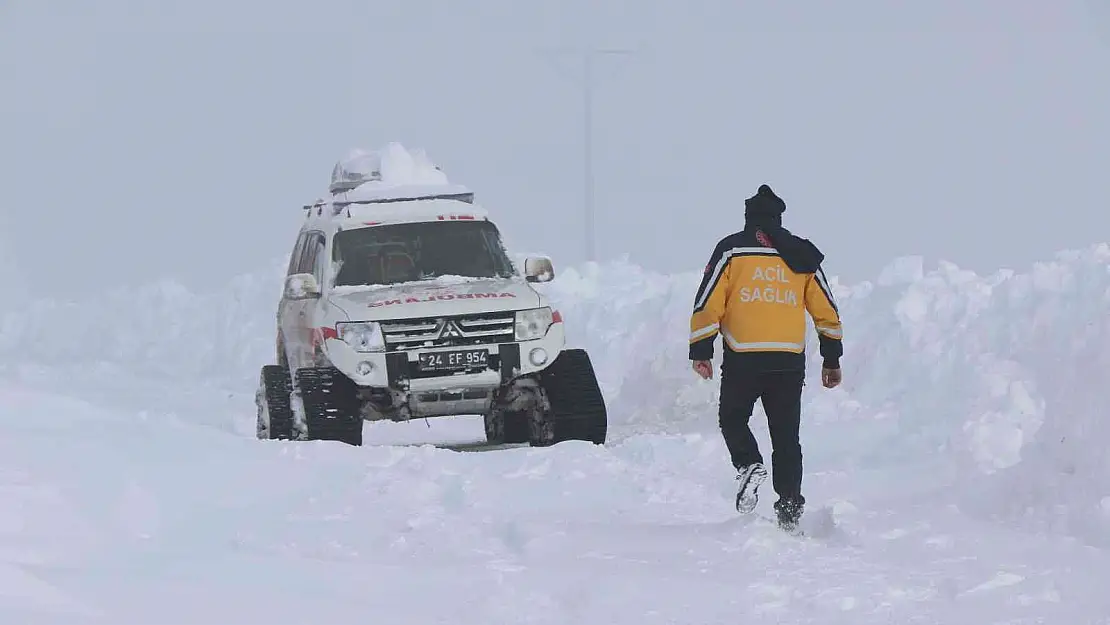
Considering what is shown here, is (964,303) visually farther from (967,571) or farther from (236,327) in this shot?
(236,327)

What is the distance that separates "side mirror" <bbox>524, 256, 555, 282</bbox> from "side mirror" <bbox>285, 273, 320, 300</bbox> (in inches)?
56.6

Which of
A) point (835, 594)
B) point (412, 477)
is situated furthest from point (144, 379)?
point (835, 594)

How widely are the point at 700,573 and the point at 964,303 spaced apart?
7638 mm

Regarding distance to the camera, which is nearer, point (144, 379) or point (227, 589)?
point (227, 589)

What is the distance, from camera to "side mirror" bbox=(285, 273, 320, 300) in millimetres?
12047

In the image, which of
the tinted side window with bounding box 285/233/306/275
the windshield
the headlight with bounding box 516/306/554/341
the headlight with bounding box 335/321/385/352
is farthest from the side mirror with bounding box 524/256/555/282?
the tinted side window with bounding box 285/233/306/275

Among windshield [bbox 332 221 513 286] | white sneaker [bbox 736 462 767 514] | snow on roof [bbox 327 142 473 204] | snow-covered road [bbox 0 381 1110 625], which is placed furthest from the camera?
snow on roof [bbox 327 142 473 204]

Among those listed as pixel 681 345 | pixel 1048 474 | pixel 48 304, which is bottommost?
pixel 48 304

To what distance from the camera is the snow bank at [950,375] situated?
30.9ft

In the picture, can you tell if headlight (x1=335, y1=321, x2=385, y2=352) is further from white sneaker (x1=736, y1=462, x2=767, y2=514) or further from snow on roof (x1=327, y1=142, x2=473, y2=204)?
white sneaker (x1=736, y1=462, x2=767, y2=514)

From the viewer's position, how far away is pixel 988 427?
10.3 metres

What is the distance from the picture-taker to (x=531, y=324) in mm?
12086

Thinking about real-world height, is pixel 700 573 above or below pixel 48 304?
above

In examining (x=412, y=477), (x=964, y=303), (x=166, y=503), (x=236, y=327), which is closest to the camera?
(x=166, y=503)
